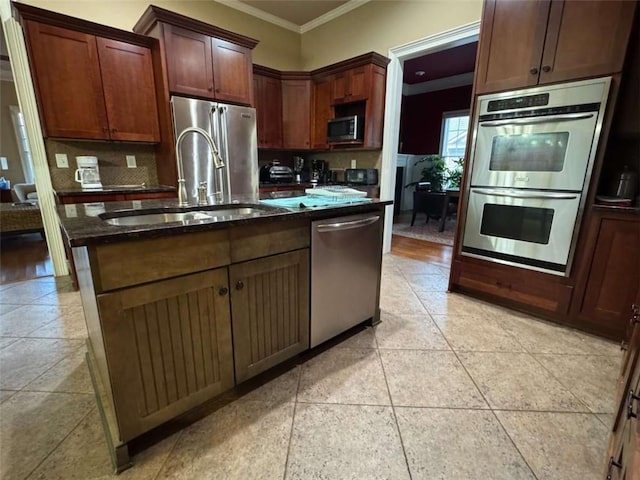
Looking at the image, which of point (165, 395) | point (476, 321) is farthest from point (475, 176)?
point (165, 395)

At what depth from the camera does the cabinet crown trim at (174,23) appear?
2701mm

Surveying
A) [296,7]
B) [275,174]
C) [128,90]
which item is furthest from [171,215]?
[296,7]

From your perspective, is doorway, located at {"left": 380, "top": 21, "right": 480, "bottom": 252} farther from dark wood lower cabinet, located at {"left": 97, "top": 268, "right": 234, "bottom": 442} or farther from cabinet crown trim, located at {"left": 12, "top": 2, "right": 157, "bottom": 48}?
dark wood lower cabinet, located at {"left": 97, "top": 268, "right": 234, "bottom": 442}

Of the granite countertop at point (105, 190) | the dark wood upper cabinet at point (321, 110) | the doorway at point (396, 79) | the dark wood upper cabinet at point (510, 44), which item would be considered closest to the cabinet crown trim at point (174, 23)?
the dark wood upper cabinet at point (321, 110)

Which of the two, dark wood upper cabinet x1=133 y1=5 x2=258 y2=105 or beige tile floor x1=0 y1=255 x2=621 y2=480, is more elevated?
dark wood upper cabinet x1=133 y1=5 x2=258 y2=105

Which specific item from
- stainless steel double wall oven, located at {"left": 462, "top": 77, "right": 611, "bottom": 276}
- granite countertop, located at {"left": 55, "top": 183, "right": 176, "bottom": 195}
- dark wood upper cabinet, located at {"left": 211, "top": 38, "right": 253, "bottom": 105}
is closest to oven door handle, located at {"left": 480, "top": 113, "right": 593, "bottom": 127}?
stainless steel double wall oven, located at {"left": 462, "top": 77, "right": 611, "bottom": 276}

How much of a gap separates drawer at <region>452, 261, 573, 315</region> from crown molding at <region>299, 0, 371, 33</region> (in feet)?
11.1

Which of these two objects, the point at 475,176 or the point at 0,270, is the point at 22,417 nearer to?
the point at 0,270

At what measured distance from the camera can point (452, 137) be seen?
659 cm

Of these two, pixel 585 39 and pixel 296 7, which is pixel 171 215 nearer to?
pixel 585 39

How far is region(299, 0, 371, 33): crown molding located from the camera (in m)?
3.68

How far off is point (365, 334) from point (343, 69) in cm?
319

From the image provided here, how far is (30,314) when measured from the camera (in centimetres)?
229

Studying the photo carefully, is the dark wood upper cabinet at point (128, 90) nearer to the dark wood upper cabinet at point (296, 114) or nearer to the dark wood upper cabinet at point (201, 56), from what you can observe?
the dark wood upper cabinet at point (201, 56)
